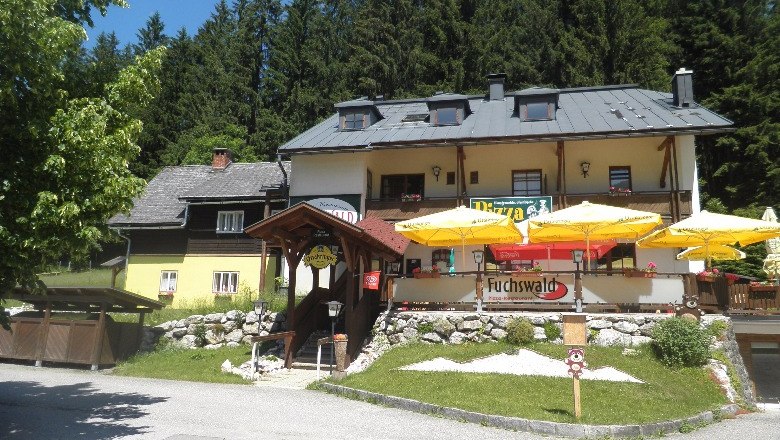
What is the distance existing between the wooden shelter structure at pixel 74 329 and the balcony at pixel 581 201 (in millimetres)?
9016

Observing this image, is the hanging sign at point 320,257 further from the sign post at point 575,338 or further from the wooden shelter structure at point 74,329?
the sign post at point 575,338

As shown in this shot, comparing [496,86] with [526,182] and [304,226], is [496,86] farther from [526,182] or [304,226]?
[304,226]

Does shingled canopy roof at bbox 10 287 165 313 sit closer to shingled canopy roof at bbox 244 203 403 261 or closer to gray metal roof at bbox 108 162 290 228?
shingled canopy roof at bbox 244 203 403 261

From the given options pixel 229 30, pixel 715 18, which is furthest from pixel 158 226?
pixel 715 18

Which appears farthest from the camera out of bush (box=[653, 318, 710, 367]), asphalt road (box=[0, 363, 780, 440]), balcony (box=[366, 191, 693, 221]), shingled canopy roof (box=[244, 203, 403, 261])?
balcony (box=[366, 191, 693, 221])

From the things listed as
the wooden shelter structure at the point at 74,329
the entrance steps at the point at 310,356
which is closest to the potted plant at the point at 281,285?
the wooden shelter structure at the point at 74,329

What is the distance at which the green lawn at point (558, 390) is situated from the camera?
10.2 meters

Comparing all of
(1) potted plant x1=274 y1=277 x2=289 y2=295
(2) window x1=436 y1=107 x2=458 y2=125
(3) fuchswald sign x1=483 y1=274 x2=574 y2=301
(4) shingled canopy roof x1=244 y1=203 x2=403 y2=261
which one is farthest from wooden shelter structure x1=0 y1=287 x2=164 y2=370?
(2) window x1=436 y1=107 x2=458 y2=125

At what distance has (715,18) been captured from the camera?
3500cm

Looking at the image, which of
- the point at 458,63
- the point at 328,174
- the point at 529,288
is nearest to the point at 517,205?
the point at 529,288

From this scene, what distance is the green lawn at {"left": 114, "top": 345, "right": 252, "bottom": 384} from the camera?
49.5 ft

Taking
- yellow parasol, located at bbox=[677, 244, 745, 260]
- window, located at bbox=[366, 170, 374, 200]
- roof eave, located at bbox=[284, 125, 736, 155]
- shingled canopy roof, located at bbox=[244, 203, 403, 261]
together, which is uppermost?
roof eave, located at bbox=[284, 125, 736, 155]

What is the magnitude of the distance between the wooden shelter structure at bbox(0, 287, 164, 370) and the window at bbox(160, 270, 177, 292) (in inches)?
339

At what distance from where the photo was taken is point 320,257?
16594 millimetres
